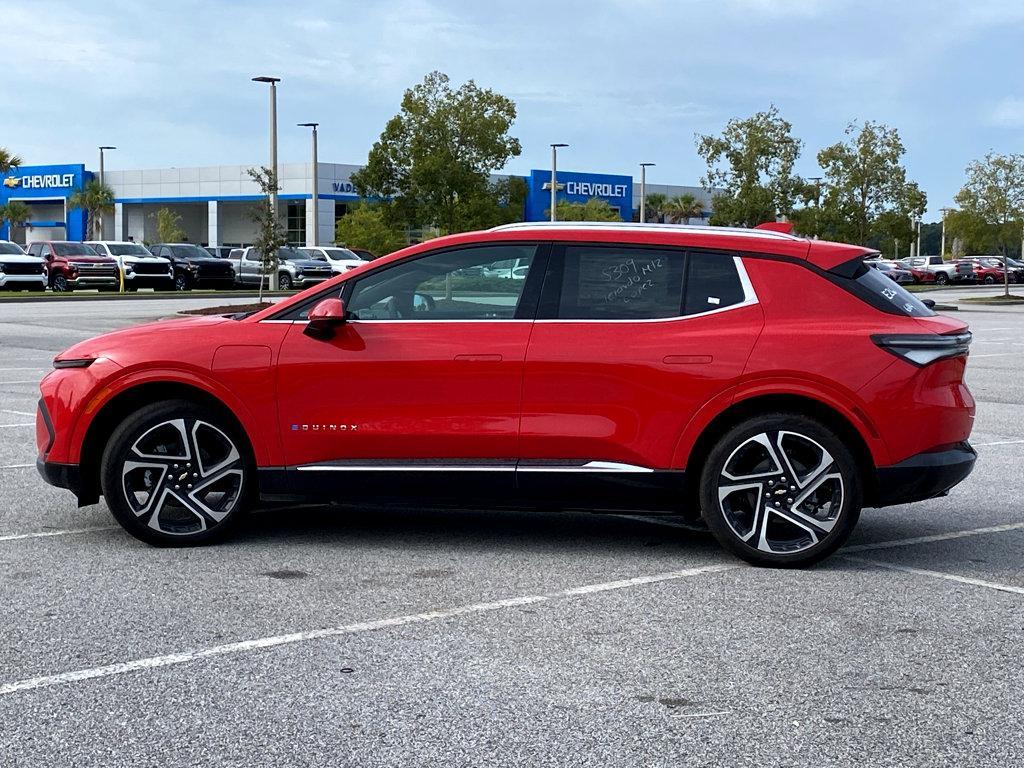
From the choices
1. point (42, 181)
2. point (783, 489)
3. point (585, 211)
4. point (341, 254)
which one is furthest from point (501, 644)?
point (42, 181)

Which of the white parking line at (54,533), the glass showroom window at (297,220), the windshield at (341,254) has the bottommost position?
the white parking line at (54,533)

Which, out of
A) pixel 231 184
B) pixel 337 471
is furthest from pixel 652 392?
pixel 231 184

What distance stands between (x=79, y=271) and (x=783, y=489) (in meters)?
44.4

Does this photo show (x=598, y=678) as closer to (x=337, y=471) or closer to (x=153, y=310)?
(x=337, y=471)

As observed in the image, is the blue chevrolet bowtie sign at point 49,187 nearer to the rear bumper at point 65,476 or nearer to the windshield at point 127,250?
the windshield at point 127,250

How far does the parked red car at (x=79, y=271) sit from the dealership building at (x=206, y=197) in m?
33.1

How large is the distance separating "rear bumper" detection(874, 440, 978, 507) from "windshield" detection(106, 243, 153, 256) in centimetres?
4807

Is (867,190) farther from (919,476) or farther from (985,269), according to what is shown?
(919,476)

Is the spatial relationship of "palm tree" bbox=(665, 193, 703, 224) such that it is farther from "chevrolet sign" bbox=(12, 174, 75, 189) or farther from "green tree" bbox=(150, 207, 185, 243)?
"chevrolet sign" bbox=(12, 174, 75, 189)

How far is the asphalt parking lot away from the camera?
4.15m

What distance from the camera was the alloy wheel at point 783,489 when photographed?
6.46 metres

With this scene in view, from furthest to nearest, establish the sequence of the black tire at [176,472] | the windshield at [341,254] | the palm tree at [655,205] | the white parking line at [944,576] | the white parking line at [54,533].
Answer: the palm tree at [655,205] < the windshield at [341,254] < the white parking line at [54,533] < the black tire at [176,472] < the white parking line at [944,576]

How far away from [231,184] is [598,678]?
86558mm

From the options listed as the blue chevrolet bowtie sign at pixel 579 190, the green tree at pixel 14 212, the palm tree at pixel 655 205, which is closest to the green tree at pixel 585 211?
the blue chevrolet bowtie sign at pixel 579 190
